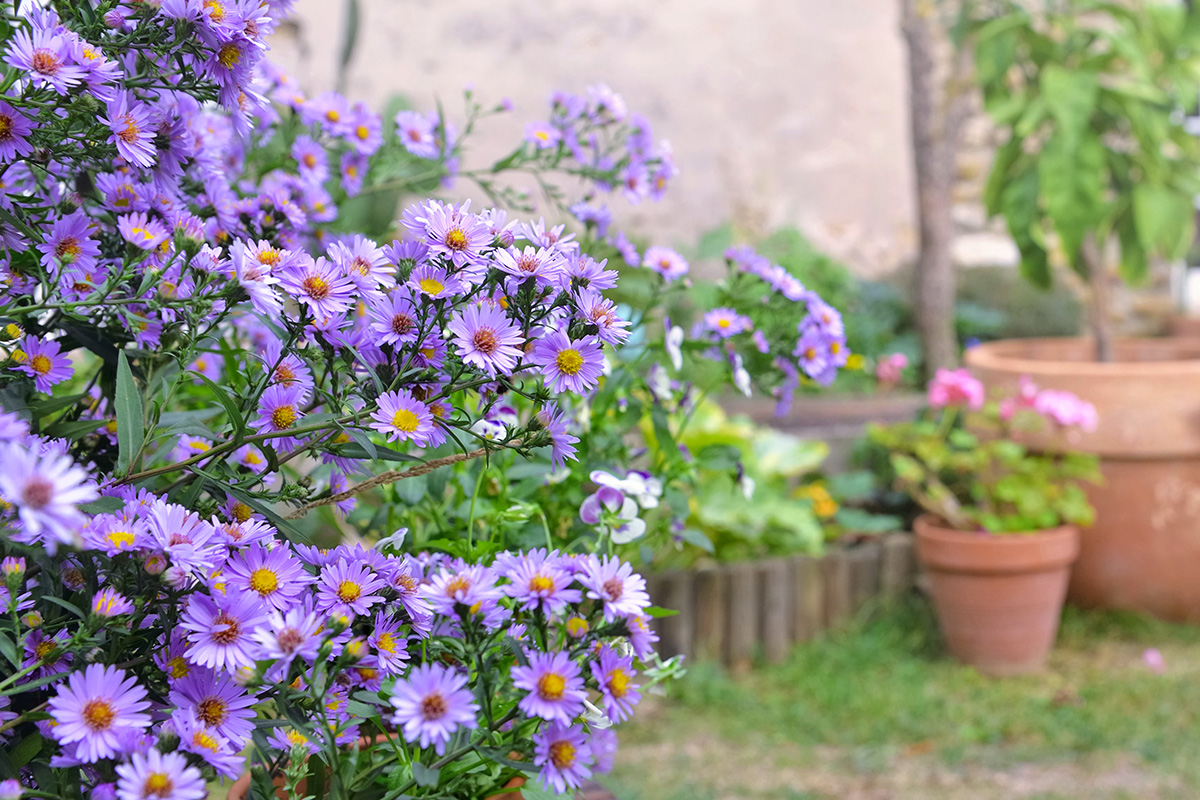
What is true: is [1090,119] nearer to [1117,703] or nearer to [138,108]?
[1117,703]

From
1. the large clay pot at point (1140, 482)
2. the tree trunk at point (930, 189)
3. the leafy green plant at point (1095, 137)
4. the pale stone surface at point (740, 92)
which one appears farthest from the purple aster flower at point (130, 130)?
the pale stone surface at point (740, 92)

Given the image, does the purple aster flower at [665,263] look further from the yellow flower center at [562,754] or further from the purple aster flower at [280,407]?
the yellow flower center at [562,754]

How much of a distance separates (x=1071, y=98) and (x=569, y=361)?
237 cm

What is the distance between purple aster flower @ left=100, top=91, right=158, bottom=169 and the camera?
615 mm

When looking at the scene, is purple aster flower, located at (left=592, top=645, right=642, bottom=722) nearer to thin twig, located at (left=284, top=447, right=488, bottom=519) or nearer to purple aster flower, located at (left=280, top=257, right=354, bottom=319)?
thin twig, located at (left=284, top=447, right=488, bottom=519)

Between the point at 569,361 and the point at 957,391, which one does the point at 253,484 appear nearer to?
the point at 569,361

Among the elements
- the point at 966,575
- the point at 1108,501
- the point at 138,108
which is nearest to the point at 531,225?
the point at 138,108

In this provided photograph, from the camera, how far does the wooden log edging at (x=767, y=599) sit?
2318 mm

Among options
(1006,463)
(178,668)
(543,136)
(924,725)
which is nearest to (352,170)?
(543,136)

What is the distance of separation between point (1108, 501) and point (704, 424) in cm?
97

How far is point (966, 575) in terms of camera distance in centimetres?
231

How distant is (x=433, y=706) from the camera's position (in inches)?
20.9

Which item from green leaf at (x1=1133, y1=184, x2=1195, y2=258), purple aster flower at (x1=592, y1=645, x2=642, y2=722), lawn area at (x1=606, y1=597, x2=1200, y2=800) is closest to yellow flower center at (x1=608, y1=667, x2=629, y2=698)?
purple aster flower at (x1=592, y1=645, x2=642, y2=722)

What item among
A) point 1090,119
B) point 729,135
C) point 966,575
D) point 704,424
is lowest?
point 966,575
